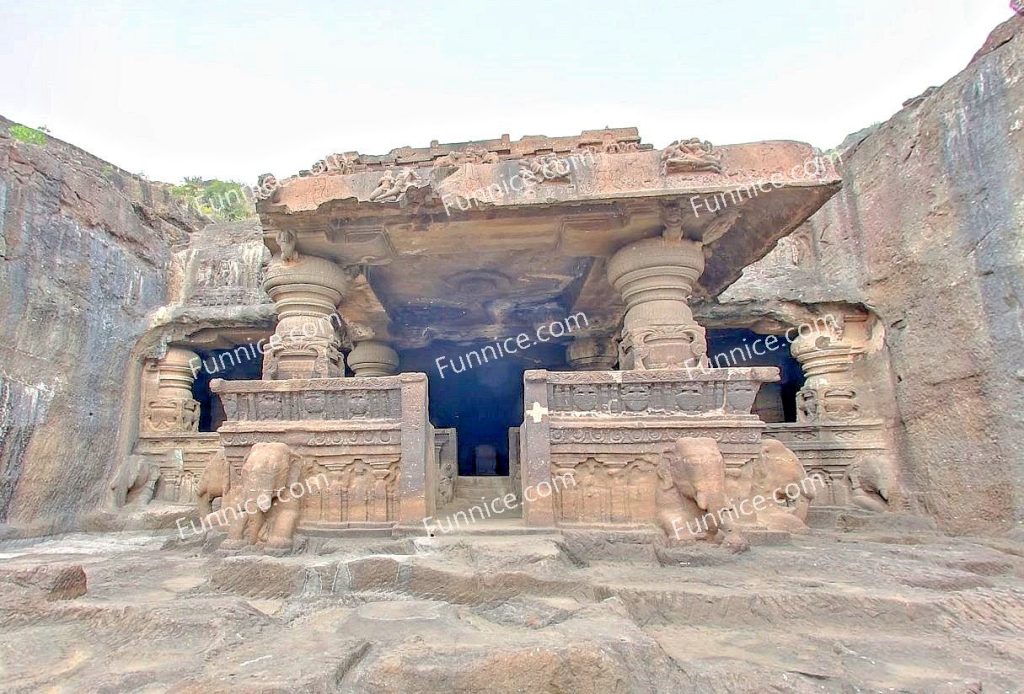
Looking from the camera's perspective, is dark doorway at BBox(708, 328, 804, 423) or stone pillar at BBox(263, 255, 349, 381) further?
dark doorway at BBox(708, 328, 804, 423)

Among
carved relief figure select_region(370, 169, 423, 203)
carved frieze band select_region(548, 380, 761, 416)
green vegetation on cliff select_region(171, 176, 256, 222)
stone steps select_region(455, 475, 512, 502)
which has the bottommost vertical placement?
stone steps select_region(455, 475, 512, 502)

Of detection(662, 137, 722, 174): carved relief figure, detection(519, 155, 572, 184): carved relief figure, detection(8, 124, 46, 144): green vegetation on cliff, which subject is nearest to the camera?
detection(662, 137, 722, 174): carved relief figure

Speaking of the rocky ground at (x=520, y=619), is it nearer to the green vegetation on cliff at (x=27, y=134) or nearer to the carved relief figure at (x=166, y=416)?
the carved relief figure at (x=166, y=416)

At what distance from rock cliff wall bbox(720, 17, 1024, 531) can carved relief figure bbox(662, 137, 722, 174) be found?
12.2ft

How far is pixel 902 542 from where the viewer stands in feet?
17.2

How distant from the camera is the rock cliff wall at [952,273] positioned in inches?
230

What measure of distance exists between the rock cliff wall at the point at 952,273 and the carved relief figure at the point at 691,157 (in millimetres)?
3704

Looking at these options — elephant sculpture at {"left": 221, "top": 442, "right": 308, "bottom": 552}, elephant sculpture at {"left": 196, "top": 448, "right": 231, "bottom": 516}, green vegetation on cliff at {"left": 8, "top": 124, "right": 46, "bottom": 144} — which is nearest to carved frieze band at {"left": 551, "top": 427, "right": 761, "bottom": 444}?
elephant sculpture at {"left": 221, "top": 442, "right": 308, "bottom": 552}

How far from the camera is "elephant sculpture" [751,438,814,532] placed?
4.45 meters

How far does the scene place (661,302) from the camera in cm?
541

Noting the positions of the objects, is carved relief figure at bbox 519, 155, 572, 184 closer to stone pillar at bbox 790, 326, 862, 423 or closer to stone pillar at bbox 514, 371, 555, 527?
stone pillar at bbox 514, 371, 555, 527

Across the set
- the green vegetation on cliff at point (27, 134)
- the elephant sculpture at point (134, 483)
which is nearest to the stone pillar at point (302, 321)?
the elephant sculpture at point (134, 483)

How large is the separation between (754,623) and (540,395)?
233 cm

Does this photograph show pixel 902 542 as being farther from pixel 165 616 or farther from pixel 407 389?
pixel 165 616
